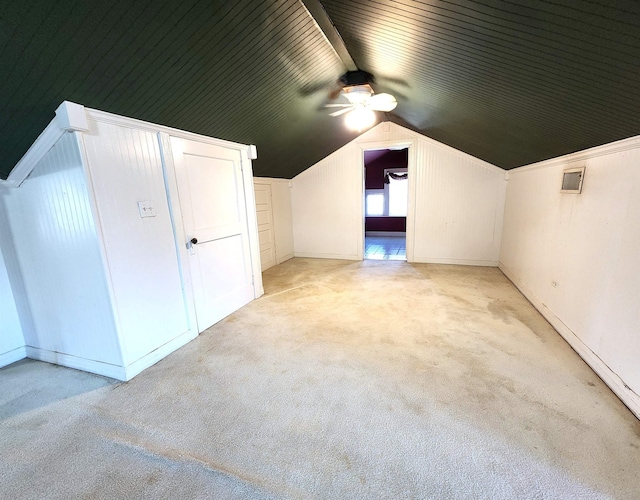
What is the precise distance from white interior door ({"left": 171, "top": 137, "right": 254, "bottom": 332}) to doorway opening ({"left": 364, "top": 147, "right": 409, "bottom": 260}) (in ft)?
15.8

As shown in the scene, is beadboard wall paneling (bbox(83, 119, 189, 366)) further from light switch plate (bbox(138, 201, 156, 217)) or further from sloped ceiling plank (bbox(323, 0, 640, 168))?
sloped ceiling plank (bbox(323, 0, 640, 168))

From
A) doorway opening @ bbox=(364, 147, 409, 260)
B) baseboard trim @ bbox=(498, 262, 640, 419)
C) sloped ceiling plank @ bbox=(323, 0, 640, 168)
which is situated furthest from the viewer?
doorway opening @ bbox=(364, 147, 409, 260)

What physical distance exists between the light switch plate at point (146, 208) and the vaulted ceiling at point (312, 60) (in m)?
0.64

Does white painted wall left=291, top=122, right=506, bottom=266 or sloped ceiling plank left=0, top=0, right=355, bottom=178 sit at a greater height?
sloped ceiling plank left=0, top=0, right=355, bottom=178

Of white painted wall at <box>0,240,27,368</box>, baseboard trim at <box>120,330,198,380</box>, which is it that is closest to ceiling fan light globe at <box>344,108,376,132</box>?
baseboard trim at <box>120,330,198,380</box>

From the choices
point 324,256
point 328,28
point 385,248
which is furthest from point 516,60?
point 385,248

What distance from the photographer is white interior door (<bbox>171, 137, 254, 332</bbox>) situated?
8.45 ft

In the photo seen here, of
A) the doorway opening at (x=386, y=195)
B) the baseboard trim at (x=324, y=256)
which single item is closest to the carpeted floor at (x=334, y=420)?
the baseboard trim at (x=324, y=256)

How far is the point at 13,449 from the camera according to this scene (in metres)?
1.52

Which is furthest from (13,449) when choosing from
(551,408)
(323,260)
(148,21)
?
(323,260)

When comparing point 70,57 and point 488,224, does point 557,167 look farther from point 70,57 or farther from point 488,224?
point 70,57

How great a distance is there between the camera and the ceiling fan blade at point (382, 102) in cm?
271

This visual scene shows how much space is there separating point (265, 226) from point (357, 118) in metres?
2.33

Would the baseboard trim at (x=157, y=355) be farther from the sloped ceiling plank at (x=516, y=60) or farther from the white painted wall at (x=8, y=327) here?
the sloped ceiling plank at (x=516, y=60)
